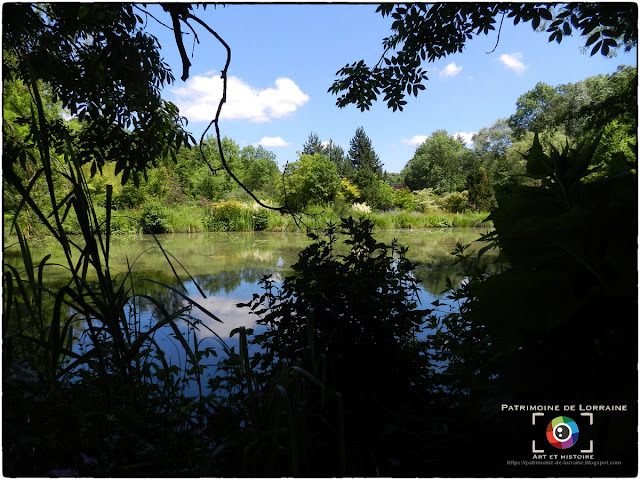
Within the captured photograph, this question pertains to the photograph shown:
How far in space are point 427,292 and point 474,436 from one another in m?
2.16

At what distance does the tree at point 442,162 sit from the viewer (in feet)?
31.0

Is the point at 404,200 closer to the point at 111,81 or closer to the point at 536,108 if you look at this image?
the point at 536,108

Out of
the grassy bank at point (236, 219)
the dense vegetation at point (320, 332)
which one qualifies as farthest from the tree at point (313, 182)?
the dense vegetation at point (320, 332)

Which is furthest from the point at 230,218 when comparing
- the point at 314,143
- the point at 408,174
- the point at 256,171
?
the point at 408,174

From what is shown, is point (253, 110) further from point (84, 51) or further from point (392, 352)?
point (392, 352)

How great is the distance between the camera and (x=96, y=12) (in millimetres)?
1316

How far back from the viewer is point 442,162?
412 inches

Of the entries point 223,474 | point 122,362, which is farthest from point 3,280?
point 223,474

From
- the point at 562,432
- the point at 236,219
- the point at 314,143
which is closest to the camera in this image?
the point at 562,432

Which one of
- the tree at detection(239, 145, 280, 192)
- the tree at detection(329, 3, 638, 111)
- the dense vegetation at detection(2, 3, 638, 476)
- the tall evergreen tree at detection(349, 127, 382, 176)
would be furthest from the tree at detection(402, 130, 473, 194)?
the dense vegetation at detection(2, 3, 638, 476)

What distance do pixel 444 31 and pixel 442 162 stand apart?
9085mm

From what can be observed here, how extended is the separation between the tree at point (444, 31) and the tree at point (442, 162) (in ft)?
24.0

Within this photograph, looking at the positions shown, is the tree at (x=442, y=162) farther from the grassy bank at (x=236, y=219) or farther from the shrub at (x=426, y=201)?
the grassy bank at (x=236, y=219)

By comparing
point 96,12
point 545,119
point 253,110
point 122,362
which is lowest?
point 122,362
